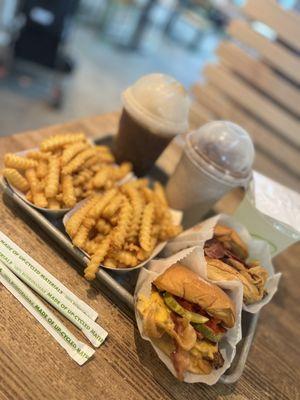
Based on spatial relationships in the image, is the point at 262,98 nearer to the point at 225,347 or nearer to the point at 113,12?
the point at 225,347

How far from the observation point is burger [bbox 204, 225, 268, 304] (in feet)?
2.90

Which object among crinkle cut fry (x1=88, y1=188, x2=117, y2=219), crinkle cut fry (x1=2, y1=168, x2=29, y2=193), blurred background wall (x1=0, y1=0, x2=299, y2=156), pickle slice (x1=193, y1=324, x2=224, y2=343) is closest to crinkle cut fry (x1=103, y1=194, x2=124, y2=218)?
crinkle cut fry (x1=88, y1=188, x2=117, y2=219)

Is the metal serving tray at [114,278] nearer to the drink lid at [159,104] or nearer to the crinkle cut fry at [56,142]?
the crinkle cut fry at [56,142]

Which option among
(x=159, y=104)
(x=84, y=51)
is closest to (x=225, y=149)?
(x=159, y=104)

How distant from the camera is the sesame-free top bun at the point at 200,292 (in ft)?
2.60

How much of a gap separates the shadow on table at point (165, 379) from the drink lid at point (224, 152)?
0.55 m

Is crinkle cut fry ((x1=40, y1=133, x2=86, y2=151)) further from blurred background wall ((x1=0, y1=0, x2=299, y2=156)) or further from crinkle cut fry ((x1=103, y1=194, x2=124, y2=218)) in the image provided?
blurred background wall ((x1=0, y1=0, x2=299, y2=156))

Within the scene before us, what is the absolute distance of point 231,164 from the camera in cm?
113

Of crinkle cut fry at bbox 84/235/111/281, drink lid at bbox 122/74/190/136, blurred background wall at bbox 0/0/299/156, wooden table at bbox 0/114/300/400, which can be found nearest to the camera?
wooden table at bbox 0/114/300/400

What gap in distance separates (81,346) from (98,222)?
1.00ft

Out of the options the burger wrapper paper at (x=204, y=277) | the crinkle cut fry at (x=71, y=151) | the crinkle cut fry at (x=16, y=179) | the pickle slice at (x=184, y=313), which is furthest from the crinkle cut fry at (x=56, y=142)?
the pickle slice at (x=184, y=313)

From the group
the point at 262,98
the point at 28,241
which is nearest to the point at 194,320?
the point at 28,241

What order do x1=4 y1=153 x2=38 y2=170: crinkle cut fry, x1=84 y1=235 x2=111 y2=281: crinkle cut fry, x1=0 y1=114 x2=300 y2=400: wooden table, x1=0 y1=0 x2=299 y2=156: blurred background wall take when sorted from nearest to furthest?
x1=0 y1=114 x2=300 y2=400: wooden table
x1=84 y1=235 x2=111 y2=281: crinkle cut fry
x1=4 y1=153 x2=38 y2=170: crinkle cut fry
x1=0 y1=0 x2=299 y2=156: blurred background wall

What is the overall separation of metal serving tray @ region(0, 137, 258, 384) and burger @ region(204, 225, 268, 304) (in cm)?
12
